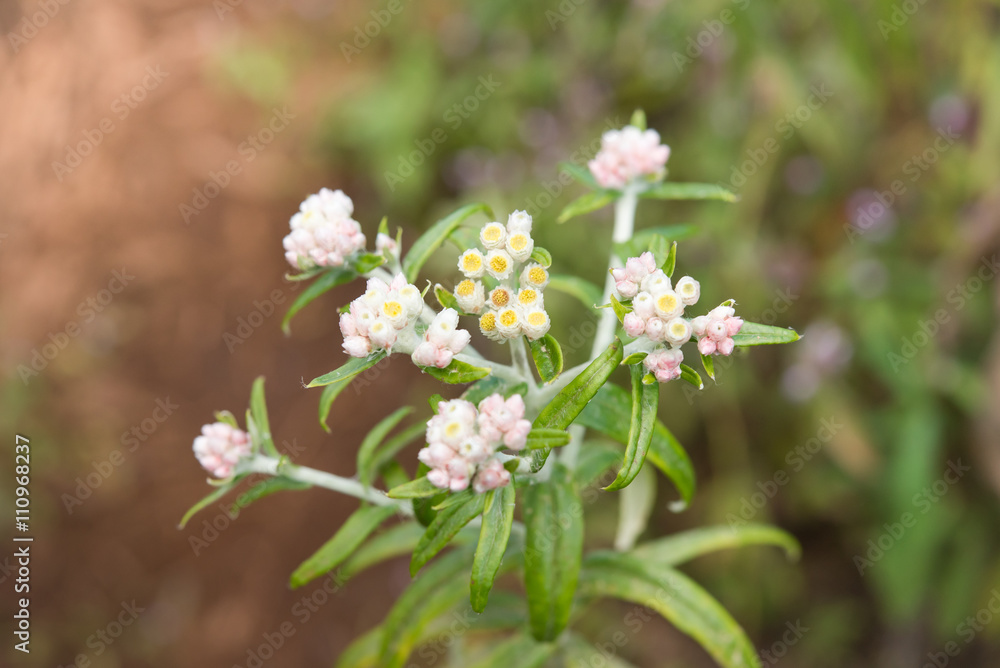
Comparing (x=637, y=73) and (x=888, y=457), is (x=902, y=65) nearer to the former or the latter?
(x=637, y=73)

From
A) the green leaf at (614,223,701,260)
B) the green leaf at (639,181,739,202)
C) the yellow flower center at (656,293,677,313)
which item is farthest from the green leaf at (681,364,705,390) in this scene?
the green leaf at (639,181,739,202)

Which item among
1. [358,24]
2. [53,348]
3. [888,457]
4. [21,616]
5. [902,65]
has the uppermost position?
[358,24]

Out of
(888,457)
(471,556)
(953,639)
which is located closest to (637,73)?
(888,457)

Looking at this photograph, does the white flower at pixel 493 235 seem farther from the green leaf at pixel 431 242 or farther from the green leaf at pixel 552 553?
the green leaf at pixel 552 553

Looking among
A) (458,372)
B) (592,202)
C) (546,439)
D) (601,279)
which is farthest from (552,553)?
(601,279)

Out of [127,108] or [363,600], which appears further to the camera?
[127,108]

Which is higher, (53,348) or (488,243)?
(488,243)

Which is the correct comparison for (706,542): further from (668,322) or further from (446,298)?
(446,298)
